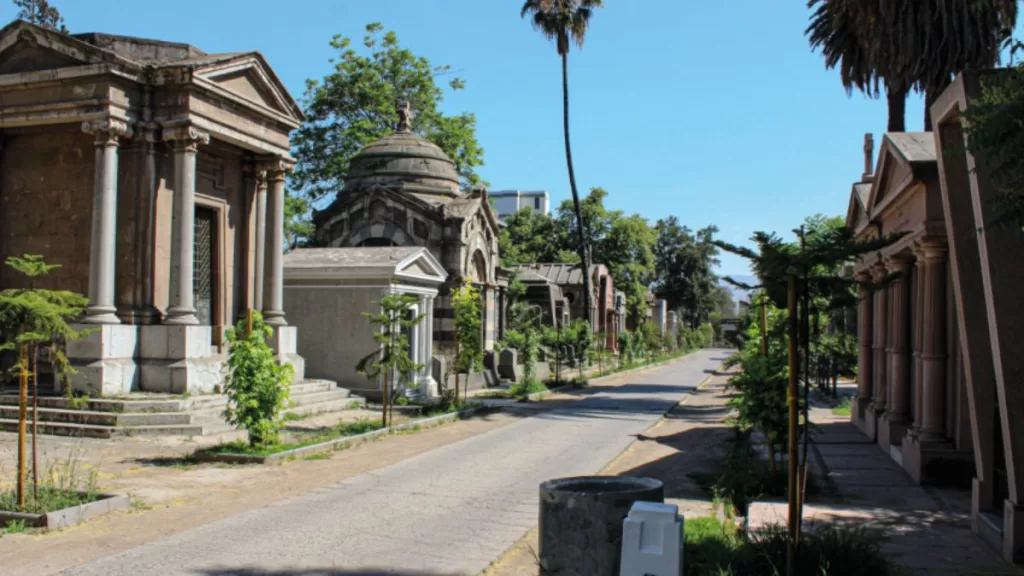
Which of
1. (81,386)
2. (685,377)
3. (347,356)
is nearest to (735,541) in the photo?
(81,386)

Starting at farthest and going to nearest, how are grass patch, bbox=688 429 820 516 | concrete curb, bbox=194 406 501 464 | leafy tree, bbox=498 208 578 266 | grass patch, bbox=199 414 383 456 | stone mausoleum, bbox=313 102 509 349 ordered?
leafy tree, bbox=498 208 578 266, stone mausoleum, bbox=313 102 509 349, grass patch, bbox=199 414 383 456, concrete curb, bbox=194 406 501 464, grass patch, bbox=688 429 820 516

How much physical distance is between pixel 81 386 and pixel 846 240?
13.9 metres

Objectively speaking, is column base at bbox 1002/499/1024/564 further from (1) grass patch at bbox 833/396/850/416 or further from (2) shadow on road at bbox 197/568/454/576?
(1) grass patch at bbox 833/396/850/416

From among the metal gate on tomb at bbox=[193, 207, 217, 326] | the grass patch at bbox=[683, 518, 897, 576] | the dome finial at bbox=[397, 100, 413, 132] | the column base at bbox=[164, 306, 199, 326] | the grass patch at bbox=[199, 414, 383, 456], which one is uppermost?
the dome finial at bbox=[397, 100, 413, 132]

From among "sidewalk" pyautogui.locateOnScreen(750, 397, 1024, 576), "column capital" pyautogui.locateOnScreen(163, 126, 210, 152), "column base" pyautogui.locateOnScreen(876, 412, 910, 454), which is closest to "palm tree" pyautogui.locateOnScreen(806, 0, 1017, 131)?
"column base" pyautogui.locateOnScreen(876, 412, 910, 454)

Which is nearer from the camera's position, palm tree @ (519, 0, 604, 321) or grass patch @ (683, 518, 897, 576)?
grass patch @ (683, 518, 897, 576)

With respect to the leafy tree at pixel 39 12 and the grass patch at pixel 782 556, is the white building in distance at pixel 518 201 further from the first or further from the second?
the grass patch at pixel 782 556

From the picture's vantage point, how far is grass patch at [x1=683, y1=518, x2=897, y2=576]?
636 cm

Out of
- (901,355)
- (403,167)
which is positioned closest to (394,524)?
(901,355)

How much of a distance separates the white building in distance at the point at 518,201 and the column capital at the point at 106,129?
102 m

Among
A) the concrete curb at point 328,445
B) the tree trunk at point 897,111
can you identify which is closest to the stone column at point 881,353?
the tree trunk at point 897,111

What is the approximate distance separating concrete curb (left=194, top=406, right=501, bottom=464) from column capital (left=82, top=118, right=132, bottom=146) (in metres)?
6.92

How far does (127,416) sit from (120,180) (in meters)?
5.01

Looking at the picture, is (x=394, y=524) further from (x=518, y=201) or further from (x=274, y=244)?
(x=518, y=201)
